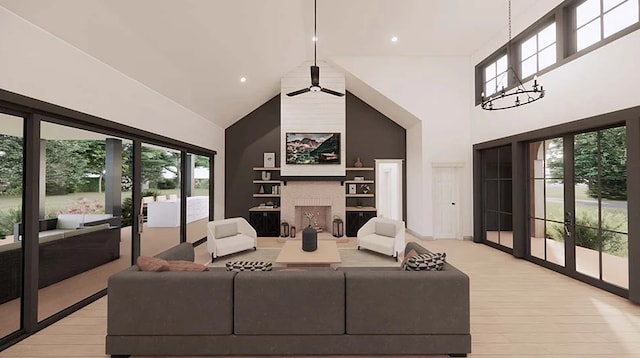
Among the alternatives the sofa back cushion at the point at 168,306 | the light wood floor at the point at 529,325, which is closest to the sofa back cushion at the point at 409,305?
the light wood floor at the point at 529,325

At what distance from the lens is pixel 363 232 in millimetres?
6082

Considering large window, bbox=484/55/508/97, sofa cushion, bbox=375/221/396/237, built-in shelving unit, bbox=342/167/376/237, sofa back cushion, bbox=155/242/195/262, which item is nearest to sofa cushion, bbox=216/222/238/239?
sofa back cushion, bbox=155/242/195/262

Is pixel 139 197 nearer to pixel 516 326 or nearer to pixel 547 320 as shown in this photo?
pixel 516 326

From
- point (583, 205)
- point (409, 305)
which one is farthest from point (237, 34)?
point (583, 205)

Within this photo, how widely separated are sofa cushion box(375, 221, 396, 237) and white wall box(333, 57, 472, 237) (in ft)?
6.92

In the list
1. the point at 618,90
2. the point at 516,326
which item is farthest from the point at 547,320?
the point at 618,90

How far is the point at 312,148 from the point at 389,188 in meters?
3.24

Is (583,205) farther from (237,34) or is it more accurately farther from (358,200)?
(237,34)

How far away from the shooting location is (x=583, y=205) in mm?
4355

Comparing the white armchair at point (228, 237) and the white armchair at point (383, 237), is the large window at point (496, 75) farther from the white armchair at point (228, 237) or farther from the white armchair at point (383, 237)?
the white armchair at point (228, 237)

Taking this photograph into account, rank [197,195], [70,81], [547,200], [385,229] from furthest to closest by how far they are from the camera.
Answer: [197,195]
[385,229]
[547,200]
[70,81]

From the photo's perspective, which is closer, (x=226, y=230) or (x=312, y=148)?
(x=226, y=230)

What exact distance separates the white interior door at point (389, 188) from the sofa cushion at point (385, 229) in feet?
7.56

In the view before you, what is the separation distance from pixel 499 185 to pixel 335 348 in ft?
19.5
